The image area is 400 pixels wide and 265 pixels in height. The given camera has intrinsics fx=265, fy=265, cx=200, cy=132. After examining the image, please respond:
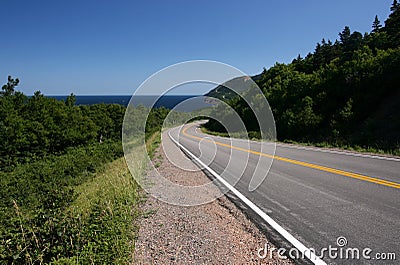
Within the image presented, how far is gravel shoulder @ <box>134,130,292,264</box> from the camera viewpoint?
136 inches

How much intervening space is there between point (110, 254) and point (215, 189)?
3973 mm

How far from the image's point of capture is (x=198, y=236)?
4133mm

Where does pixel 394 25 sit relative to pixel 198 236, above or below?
above

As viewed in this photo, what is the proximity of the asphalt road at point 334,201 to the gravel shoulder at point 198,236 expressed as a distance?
42cm

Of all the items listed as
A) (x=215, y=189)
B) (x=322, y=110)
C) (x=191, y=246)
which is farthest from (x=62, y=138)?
(x=191, y=246)

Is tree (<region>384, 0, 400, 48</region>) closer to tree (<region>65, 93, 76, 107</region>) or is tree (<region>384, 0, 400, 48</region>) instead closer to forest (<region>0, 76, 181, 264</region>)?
forest (<region>0, 76, 181, 264</region>)

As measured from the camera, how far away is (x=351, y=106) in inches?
782

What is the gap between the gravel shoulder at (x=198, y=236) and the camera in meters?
3.46
